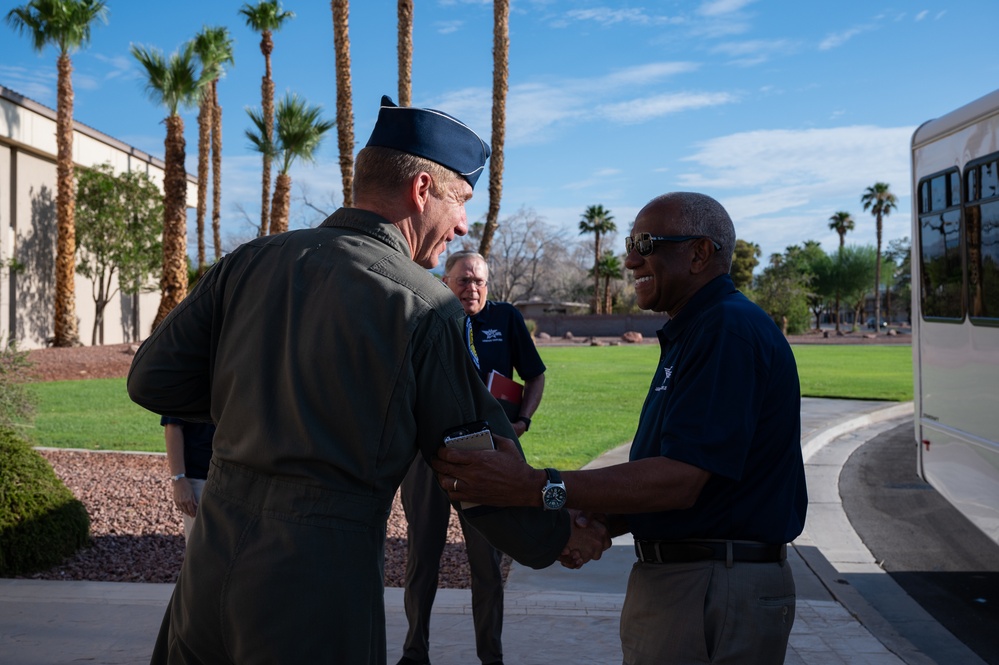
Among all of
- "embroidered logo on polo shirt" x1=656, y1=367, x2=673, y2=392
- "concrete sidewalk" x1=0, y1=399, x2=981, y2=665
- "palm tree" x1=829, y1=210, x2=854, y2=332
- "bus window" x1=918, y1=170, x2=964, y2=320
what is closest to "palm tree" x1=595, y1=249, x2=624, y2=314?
"palm tree" x1=829, y1=210, x2=854, y2=332

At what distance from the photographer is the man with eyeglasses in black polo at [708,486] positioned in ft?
8.00

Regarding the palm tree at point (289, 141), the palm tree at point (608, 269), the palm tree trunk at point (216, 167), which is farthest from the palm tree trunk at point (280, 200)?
the palm tree at point (608, 269)

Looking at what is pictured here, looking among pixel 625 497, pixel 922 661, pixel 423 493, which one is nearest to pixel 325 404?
pixel 625 497

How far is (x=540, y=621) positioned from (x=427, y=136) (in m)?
3.74

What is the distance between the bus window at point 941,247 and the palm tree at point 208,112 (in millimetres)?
27279

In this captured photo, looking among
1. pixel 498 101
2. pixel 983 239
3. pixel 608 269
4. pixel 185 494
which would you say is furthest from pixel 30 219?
pixel 608 269

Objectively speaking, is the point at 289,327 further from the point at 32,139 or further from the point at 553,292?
the point at 553,292

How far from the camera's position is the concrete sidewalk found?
484 centimetres

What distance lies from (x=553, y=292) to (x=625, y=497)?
82853 millimetres

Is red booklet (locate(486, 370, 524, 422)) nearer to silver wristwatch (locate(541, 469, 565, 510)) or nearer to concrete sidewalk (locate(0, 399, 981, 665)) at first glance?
concrete sidewalk (locate(0, 399, 981, 665))

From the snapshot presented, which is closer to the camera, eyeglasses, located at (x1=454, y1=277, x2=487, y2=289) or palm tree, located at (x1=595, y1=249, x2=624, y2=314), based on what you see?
eyeglasses, located at (x1=454, y1=277, x2=487, y2=289)

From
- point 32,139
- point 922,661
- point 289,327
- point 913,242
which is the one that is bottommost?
point 922,661

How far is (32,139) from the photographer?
106 ft

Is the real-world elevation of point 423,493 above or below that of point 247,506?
below
